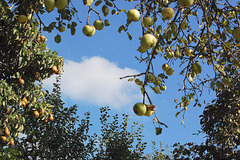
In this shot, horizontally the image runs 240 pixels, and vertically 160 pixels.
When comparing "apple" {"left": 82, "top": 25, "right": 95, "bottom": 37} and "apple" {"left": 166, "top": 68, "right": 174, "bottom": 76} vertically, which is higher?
"apple" {"left": 82, "top": 25, "right": 95, "bottom": 37}

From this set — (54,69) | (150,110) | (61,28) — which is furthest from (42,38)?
(150,110)

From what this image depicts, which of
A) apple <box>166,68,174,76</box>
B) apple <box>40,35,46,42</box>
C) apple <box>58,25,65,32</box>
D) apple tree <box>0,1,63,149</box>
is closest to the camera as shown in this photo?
apple <box>166,68,174,76</box>

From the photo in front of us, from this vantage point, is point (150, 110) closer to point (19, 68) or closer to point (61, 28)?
point (61, 28)

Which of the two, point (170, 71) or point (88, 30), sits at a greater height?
point (88, 30)

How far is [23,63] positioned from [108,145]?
4.55 m

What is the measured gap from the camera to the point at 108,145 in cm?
869

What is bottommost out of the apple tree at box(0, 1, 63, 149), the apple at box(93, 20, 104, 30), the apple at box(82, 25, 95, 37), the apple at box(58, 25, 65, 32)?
the apple at box(82, 25, 95, 37)

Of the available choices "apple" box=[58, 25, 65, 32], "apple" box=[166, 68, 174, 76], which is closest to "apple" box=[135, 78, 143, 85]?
"apple" box=[166, 68, 174, 76]

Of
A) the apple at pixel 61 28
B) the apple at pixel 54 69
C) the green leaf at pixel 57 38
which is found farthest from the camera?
the apple at pixel 54 69

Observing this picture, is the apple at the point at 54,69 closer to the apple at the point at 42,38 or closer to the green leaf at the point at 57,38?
the apple at the point at 42,38

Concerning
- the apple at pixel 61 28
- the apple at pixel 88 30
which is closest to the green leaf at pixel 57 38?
the apple at pixel 61 28

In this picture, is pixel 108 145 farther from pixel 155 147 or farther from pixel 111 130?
pixel 155 147

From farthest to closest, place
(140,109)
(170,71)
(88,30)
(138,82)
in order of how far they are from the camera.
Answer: (170,71)
(88,30)
(138,82)
(140,109)

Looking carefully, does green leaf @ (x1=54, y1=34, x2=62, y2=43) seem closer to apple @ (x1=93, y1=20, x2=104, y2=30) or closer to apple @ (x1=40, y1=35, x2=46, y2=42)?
apple @ (x1=93, y1=20, x2=104, y2=30)
